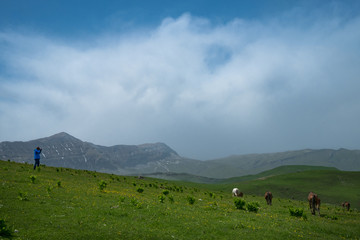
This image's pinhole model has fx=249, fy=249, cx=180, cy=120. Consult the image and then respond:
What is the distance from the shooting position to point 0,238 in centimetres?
1162

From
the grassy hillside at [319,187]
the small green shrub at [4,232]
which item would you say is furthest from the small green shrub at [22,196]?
the grassy hillside at [319,187]

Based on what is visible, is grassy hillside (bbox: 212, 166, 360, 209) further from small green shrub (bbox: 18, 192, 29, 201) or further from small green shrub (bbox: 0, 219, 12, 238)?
small green shrub (bbox: 0, 219, 12, 238)

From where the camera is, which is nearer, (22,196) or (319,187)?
(22,196)

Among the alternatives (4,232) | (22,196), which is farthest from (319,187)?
(4,232)

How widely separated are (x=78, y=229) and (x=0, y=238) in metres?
3.90

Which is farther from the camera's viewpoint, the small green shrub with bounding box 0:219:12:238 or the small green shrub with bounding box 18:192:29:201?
the small green shrub with bounding box 18:192:29:201

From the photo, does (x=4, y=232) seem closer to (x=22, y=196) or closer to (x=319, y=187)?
(x=22, y=196)

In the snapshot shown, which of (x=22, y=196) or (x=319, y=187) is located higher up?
(x=22, y=196)

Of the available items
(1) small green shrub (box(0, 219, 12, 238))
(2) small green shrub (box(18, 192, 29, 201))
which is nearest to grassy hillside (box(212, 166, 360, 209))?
(2) small green shrub (box(18, 192, 29, 201))

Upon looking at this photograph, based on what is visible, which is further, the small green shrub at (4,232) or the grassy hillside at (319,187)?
the grassy hillside at (319,187)

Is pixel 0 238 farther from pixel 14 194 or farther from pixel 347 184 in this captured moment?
pixel 347 184

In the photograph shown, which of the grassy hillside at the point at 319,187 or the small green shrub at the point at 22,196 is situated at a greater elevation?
the small green shrub at the point at 22,196

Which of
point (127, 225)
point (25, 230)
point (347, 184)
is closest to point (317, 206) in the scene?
point (127, 225)

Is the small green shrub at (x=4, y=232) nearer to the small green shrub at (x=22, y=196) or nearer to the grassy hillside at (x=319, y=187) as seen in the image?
the small green shrub at (x=22, y=196)
